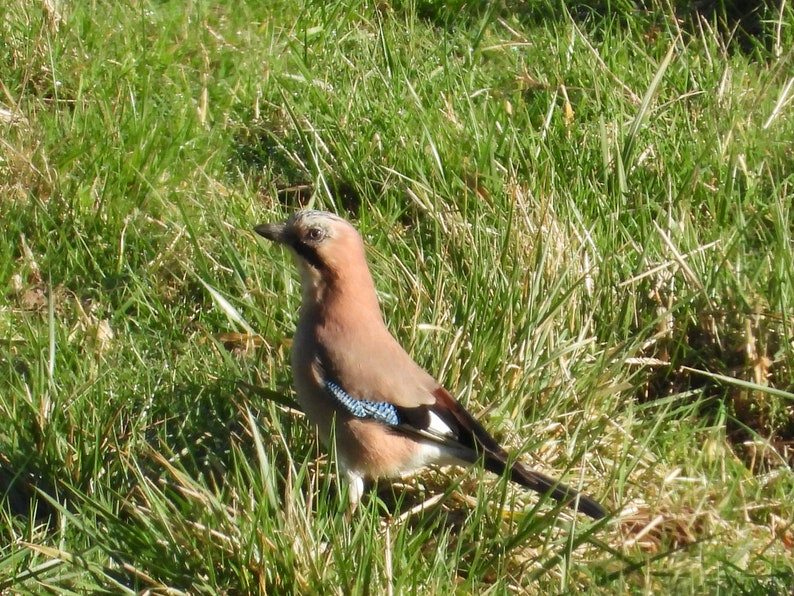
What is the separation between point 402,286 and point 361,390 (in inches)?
23.6

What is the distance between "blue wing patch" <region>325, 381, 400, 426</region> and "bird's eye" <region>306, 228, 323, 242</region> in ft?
1.56

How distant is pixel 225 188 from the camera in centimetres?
485

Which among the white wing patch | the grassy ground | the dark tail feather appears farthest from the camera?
the white wing patch

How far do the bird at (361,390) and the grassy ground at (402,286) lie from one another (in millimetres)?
111

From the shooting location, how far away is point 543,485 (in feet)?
11.3

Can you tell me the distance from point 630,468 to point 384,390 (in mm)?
769

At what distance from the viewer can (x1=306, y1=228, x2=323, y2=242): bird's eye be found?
3.84 m

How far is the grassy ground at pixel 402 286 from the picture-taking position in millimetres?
3217

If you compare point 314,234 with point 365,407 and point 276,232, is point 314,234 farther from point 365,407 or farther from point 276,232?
point 365,407

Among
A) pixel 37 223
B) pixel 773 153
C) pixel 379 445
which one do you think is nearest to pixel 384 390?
pixel 379 445

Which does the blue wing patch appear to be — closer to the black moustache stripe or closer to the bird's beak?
the black moustache stripe

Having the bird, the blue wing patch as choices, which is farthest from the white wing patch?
the blue wing patch

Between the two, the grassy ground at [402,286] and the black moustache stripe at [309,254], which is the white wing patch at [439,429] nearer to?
the grassy ground at [402,286]

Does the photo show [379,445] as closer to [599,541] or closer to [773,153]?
[599,541]
